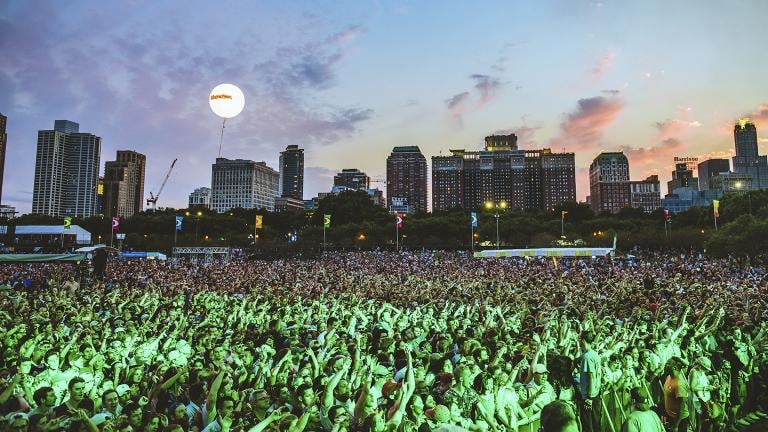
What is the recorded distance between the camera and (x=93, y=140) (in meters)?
172

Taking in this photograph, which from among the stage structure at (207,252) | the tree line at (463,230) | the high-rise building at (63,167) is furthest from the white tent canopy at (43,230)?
the high-rise building at (63,167)

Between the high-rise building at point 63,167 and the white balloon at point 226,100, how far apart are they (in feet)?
609

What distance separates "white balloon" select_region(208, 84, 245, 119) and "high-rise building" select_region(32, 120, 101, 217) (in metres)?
186

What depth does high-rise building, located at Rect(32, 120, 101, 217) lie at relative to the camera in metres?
174

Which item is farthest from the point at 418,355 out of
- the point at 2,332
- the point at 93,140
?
the point at 93,140

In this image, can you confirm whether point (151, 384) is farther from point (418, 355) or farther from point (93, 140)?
point (93, 140)

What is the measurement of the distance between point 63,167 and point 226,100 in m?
202

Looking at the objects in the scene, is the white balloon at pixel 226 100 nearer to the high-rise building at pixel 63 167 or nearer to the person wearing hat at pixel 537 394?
the person wearing hat at pixel 537 394

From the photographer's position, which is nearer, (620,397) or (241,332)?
(620,397)

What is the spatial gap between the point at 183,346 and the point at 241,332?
182 centimetres

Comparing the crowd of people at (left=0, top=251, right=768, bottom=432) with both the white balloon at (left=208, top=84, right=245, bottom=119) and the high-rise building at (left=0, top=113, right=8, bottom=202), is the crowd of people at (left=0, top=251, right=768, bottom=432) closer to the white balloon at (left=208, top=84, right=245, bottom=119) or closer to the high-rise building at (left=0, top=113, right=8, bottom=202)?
the white balloon at (left=208, top=84, right=245, bottom=119)

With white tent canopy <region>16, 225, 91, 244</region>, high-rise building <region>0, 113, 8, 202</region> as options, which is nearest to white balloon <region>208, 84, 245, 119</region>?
white tent canopy <region>16, 225, 91, 244</region>

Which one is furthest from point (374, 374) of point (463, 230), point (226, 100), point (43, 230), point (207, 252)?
point (43, 230)

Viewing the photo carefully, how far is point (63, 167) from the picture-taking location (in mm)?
178375
